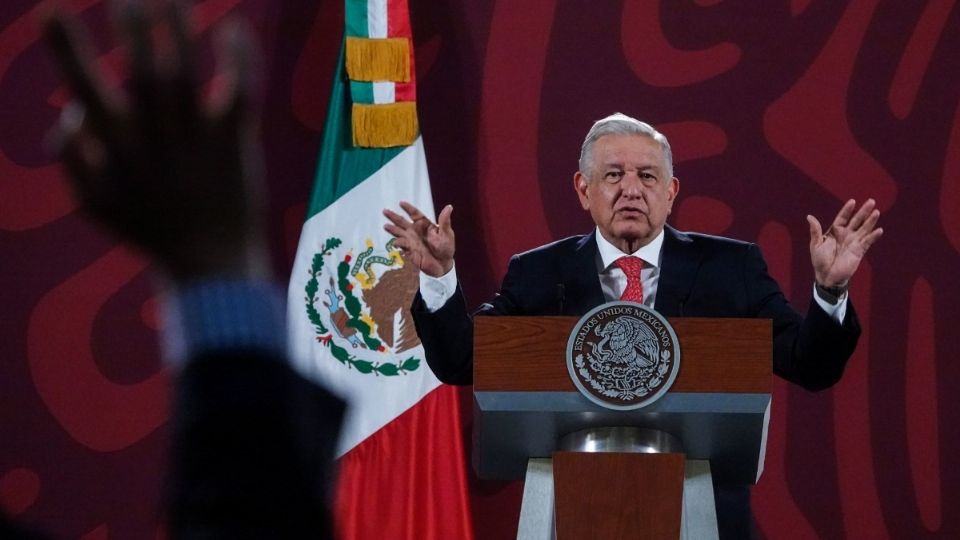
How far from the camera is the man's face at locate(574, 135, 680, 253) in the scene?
3506 millimetres

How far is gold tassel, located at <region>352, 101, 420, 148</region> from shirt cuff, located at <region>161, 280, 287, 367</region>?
409 centimetres

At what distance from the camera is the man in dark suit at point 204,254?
0.70 meters

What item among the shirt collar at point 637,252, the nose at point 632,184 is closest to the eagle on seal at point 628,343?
the shirt collar at point 637,252

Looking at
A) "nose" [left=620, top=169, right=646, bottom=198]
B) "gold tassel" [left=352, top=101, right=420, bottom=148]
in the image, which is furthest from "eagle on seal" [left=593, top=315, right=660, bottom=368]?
"gold tassel" [left=352, top=101, right=420, bottom=148]

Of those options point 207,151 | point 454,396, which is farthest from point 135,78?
point 454,396

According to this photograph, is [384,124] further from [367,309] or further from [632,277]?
[632,277]

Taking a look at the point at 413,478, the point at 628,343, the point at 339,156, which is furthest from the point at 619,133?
the point at 413,478

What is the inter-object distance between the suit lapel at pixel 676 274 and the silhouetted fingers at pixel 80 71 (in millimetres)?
2541

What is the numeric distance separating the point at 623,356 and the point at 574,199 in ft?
8.69

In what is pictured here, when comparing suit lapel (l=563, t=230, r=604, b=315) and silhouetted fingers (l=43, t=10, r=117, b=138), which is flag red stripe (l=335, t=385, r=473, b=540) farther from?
silhouetted fingers (l=43, t=10, r=117, b=138)

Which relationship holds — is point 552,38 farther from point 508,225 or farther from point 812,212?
point 812,212

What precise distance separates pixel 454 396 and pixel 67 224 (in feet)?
5.10

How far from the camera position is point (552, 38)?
5145 mm

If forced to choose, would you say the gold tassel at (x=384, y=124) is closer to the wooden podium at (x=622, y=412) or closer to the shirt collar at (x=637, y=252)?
the shirt collar at (x=637, y=252)
